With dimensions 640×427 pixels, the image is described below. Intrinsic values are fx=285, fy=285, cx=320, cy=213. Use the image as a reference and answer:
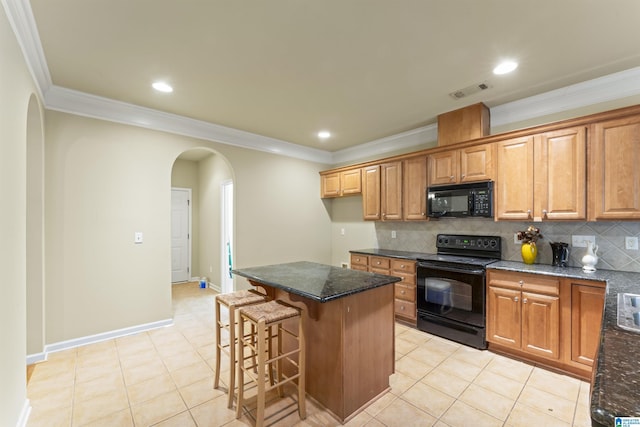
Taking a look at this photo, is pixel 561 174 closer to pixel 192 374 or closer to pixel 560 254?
pixel 560 254

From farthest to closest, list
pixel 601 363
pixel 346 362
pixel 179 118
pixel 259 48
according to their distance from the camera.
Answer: pixel 179 118 < pixel 259 48 < pixel 346 362 < pixel 601 363

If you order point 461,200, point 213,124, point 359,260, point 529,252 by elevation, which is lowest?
point 359,260

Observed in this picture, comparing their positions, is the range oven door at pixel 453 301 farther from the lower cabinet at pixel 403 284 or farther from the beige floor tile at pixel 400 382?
the beige floor tile at pixel 400 382

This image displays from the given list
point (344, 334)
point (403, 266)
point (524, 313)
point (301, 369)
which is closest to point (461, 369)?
point (524, 313)

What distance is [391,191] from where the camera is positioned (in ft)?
13.8

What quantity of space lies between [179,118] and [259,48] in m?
2.01

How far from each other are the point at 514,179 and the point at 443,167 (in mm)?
796

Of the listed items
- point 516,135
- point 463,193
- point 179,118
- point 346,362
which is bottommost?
point 346,362

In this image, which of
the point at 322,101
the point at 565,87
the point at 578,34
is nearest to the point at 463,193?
the point at 565,87

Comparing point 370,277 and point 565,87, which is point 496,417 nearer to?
point 370,277

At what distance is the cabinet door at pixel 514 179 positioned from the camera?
9.48 ft

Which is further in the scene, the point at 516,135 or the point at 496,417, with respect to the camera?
the point at 516,135

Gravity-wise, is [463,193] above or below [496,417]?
above

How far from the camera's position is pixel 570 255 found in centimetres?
288
